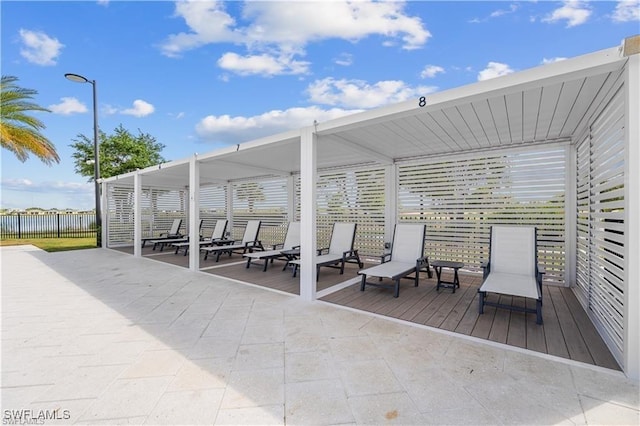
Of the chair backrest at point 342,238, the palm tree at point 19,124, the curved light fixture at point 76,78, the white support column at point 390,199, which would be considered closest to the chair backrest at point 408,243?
the chair backrest at point 342,238

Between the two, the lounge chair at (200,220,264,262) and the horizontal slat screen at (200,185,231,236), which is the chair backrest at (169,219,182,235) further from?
the lounge chair at (200,220,264,262)

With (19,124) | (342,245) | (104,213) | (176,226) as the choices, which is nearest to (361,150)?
(342,245)

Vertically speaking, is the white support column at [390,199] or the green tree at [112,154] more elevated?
the green tree at [112,154]

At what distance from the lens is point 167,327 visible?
3.60 metres

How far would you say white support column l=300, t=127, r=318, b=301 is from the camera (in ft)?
15.2

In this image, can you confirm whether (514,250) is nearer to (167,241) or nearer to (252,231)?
(252,231)

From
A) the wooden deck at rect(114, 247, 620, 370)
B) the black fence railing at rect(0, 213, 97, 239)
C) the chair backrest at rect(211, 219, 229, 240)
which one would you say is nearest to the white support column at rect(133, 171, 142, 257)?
the chair backrest at rect(211, 219, 229, 240)

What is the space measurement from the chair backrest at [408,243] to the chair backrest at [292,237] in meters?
3.01

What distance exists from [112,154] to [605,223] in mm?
18721

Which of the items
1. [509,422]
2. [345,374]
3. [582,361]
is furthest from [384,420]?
[582,361]

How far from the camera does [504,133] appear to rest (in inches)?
199

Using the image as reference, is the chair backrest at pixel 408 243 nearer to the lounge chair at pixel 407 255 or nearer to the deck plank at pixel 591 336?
the lounge chair at pixel 407 255

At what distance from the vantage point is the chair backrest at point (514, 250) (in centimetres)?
459

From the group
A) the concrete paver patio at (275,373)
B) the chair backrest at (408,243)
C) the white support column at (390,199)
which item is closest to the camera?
the concrete paver patio at (275,373)
